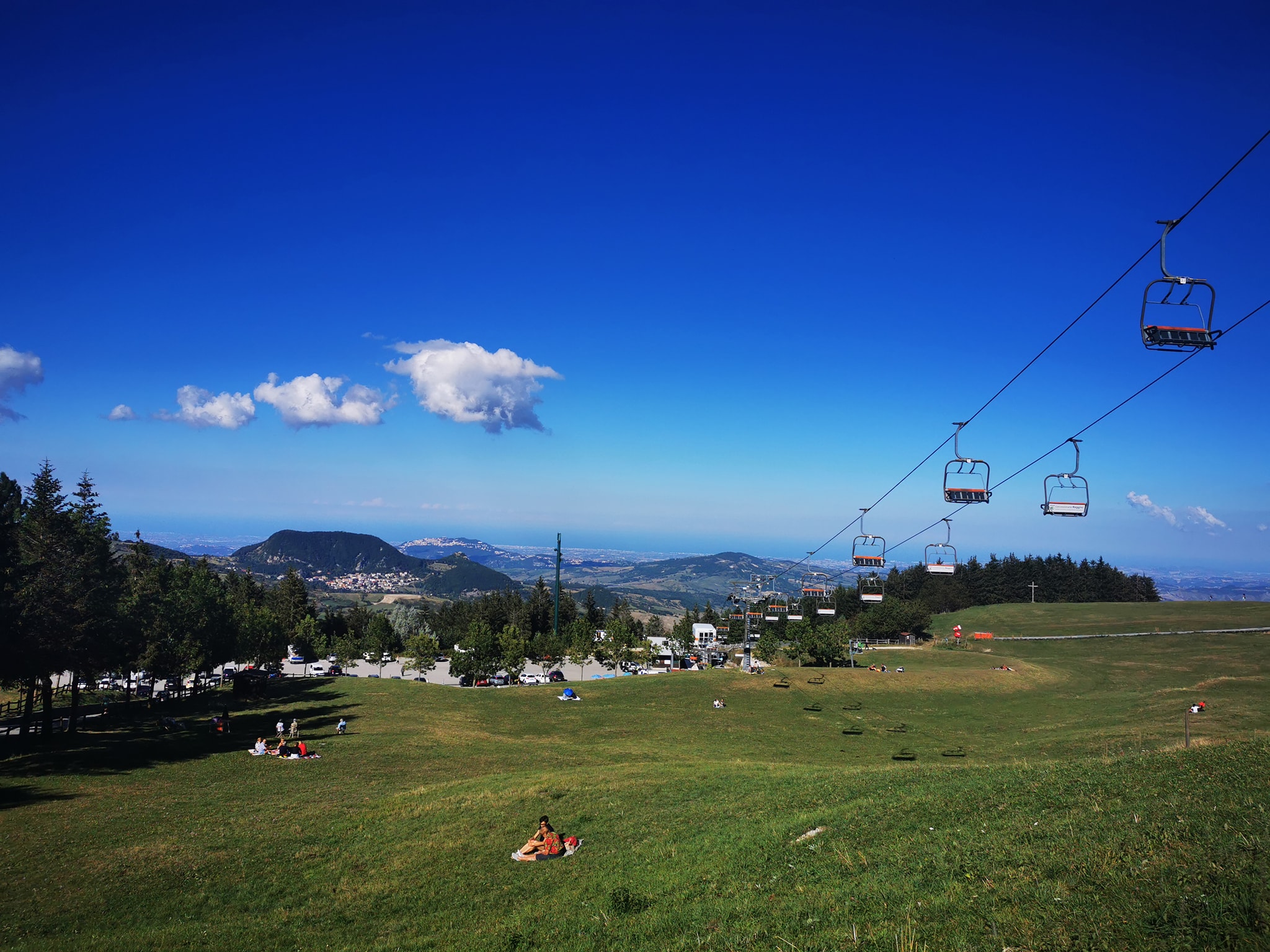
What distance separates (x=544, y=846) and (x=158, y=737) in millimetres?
35376

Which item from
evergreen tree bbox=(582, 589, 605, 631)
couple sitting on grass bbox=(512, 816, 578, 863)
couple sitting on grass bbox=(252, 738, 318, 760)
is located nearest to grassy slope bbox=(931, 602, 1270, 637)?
evergreen tree bbox=(582, 589, 605, 631)

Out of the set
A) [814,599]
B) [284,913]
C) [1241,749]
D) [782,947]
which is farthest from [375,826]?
[814,599]

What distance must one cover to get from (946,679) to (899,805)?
6014 cm

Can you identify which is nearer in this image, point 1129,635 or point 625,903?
point 625,903

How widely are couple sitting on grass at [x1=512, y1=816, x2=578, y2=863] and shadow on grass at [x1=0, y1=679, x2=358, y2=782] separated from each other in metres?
20.5

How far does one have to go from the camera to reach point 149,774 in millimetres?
30297

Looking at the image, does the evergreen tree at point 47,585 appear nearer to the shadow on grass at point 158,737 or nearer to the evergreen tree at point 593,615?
the shadow on grass at point 158,737

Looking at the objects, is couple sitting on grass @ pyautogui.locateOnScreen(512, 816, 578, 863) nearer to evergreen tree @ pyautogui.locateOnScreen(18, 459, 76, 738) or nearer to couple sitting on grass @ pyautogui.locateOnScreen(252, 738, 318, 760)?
couple sitting on grass @ pyautogui.locateOnScreen(252, 738, 318, 760)

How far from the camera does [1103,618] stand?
134000 millimetres

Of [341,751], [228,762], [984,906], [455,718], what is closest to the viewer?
[984,906]

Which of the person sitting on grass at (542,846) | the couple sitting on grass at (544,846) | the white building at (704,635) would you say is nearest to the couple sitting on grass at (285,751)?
the couple sitting on grass at (544,846)

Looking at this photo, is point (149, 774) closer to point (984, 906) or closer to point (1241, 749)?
point (984, 906)

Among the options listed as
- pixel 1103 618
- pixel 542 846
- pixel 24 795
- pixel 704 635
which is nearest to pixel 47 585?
pixel 24 795

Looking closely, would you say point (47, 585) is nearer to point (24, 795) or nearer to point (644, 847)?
point (24, 795)
